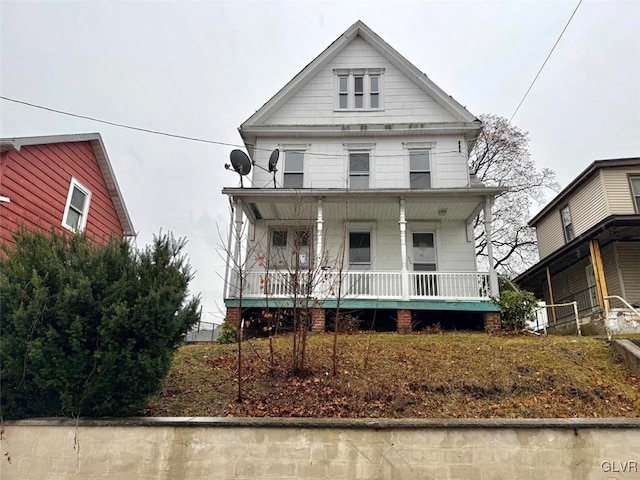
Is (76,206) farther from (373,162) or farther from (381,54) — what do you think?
(381,54)

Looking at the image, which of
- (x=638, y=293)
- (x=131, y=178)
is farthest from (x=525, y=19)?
(x=131, y=178)

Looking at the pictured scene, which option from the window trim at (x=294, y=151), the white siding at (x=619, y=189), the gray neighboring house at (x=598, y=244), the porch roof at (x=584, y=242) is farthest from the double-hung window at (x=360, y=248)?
the white siding at (x=619, y=189)

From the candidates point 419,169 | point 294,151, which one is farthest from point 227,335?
point 419,169

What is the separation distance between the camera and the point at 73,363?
4.77 m

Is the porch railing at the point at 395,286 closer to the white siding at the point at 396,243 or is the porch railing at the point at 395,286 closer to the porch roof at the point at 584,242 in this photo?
the white siding at the point at 396,243

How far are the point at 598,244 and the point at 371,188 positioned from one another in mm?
7563

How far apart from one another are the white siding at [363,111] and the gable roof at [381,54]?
0.50ft

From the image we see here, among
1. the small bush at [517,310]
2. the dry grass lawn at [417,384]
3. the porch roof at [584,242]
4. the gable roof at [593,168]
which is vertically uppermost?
the gable roof at [593,168]

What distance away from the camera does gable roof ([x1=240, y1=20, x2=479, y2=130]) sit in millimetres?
14359

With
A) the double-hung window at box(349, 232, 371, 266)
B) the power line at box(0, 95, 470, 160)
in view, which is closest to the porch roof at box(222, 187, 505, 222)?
the double-hung window at box(349, 232, 371, 266)

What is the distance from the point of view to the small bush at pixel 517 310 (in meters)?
11.0

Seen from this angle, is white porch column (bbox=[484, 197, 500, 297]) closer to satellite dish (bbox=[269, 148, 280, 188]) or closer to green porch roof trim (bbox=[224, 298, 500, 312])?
green porch roof trim (bbox=[224, 298, 500, 312])

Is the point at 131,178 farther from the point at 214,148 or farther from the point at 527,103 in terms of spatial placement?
the point at 527,103

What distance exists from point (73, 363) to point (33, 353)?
1.38 ft
